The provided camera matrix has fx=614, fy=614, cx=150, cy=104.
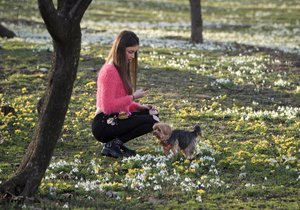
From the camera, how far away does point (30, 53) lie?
28641 mm

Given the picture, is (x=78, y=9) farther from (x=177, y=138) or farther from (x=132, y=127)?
(x=132, y=127)

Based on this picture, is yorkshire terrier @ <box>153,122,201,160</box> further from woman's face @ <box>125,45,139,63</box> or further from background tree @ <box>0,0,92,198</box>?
background tree @ <box>0,0,92,198</box>

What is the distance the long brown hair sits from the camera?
44.2 ft

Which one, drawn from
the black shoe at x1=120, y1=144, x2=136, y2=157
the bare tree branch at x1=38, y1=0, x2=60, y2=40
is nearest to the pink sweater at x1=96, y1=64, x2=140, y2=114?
the black shoe at x1=120, y1=144, x2=136, y2=157

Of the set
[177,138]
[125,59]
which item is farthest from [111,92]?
[177,138]

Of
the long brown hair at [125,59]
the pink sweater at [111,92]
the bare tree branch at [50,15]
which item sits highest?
the bare tree branch at [50,15]

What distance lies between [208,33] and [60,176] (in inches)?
1316

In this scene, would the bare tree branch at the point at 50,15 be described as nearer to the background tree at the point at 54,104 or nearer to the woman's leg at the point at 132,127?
the background tree at the point at 54,104

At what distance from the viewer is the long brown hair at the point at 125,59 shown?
44.2 ft

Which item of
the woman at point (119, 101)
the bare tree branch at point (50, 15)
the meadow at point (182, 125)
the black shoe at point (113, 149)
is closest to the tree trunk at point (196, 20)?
the meadow at point (182, 125)

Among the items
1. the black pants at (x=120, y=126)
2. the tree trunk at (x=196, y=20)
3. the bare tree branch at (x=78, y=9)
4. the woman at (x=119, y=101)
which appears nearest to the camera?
the bare tree branch at (x=78, y=9)

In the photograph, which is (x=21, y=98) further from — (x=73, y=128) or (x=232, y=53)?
(x=232, y=53)

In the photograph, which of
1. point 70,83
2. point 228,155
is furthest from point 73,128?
point 70,83

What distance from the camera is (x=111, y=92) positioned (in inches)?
541
